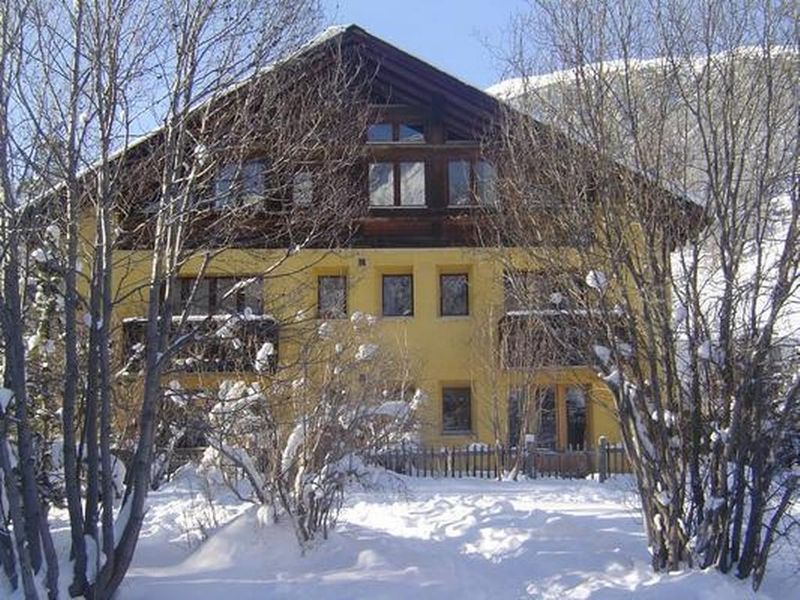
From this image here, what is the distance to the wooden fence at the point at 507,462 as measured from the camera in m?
17.4

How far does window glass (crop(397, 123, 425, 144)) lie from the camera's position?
2264 cm

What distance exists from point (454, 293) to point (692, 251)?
51.3 feet

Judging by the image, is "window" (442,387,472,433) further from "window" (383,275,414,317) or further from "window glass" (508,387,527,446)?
"window glass" (508,387,527,446)

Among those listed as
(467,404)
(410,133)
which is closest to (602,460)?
(467,404)

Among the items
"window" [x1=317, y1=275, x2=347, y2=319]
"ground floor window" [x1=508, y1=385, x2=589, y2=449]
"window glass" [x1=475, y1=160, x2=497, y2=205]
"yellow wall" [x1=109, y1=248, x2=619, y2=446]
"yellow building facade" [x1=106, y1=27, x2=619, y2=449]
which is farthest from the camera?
"ground floor window" [x1=508, y1=385, x2=589, y2=449]

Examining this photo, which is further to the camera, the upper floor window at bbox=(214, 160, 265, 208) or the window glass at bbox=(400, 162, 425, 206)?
the window glass at bbox=(400, 162, 425, 206)

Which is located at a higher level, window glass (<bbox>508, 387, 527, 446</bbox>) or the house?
the house

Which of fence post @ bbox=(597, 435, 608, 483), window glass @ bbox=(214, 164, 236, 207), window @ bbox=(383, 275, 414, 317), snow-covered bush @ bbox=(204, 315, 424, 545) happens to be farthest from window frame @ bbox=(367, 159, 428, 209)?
window glass @ bbox=(214, 164, 236, 207)

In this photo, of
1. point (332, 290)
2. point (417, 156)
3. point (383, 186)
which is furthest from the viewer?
point (383, 186)

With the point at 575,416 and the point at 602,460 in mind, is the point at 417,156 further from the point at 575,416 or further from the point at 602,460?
the point at 602,460

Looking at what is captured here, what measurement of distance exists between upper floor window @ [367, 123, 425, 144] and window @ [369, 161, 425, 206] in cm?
63

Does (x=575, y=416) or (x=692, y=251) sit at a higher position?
(x=692, y=251)

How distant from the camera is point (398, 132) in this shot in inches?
896

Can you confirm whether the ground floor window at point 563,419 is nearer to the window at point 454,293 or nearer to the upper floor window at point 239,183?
the window at point 454,293
